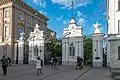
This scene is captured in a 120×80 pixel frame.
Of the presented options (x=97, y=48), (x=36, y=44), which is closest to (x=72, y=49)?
(x=97, y=48)

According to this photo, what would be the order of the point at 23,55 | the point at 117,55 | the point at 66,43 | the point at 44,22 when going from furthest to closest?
the point at 44,22
the point at 23,55
the point at 66,43
the point at 117,55

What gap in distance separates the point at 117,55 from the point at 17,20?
2903 cm

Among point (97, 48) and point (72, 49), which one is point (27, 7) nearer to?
point (72, 49)

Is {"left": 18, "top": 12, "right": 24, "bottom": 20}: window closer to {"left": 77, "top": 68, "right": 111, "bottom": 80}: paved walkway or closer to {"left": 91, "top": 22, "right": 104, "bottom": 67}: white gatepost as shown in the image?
{"left": 91, "top": 22, "right": 104, "bottom": 67}: white gatepost

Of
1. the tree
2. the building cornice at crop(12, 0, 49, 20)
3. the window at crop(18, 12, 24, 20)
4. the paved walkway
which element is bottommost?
the paved walkway

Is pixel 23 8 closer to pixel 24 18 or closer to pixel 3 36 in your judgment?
pixel 24 18

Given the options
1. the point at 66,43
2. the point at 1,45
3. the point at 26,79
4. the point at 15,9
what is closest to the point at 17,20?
the point at 15,9

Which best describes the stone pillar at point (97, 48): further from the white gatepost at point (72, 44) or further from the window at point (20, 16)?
the window at point (20, 16)

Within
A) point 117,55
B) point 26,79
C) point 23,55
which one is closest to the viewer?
point 26,79

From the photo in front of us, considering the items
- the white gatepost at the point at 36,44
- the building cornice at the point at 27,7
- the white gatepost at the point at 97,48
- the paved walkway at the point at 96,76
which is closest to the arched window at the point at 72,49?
the white gatepost at the point at 97,48

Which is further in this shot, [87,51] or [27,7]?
[27,7]

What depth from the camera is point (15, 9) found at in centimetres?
5322

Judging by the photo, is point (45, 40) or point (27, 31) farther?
point (27, 31)

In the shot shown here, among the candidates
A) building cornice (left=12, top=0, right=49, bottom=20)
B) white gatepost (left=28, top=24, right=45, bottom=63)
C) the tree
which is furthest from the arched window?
building cornice (left=12, top=0, right=49, bottom=20)
